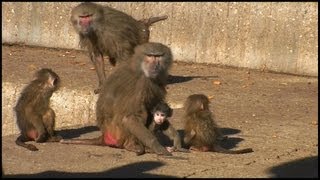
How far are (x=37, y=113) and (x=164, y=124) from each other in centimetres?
132

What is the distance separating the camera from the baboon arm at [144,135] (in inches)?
360

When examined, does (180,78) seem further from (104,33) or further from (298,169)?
(298,169)

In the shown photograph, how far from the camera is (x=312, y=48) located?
15.3 meters

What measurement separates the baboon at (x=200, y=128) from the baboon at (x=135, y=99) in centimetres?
31

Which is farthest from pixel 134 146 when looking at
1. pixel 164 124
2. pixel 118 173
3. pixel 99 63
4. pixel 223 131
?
pixel 99 63

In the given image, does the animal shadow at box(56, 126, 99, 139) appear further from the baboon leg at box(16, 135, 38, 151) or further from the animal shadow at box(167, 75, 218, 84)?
the animal shadow at box(167, 75, 218, 84)

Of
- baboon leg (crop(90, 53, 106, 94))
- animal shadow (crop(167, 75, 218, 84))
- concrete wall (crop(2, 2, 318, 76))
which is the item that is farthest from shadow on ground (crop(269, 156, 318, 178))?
concrete wall (crop(2, 2, 318, 76))

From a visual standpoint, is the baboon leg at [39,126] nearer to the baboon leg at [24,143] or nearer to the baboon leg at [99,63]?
the baboon leg at [24,143]

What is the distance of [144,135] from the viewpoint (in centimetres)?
916

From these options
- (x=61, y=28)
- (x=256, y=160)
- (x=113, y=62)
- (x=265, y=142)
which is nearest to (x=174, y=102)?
(x=113, y=62)

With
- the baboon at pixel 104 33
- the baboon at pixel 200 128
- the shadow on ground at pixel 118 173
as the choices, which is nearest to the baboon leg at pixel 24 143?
the shadow on ground at pixel 118 173

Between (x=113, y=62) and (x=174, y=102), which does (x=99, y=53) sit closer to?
(x=113, y=62)

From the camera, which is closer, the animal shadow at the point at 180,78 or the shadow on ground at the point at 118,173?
the shadow on ground at the point at 118,173

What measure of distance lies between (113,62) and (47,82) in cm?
346
